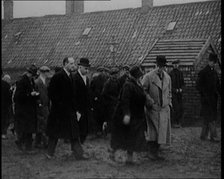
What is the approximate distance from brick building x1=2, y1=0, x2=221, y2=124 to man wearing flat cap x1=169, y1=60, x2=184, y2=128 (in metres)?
8.74

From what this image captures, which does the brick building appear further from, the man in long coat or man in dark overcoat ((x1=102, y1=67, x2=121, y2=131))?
the man in long coat

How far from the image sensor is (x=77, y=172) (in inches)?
285

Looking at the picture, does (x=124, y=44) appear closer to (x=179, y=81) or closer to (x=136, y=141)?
(x=179, y=81)

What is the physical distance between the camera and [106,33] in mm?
29125

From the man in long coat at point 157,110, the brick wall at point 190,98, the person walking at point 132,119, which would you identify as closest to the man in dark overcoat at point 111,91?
the man in long coat at point 157,110

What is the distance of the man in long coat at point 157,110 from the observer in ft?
27.6

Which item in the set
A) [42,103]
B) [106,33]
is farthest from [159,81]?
[106,33]

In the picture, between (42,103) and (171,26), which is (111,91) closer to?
(42,103)

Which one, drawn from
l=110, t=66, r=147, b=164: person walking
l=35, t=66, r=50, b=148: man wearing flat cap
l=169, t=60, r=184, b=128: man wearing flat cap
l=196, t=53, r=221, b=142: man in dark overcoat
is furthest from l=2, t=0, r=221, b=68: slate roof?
l=110, t=66, r=147, b=164: person walking

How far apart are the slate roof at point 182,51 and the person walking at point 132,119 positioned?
7.34 m

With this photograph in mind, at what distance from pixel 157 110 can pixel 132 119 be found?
0.66m

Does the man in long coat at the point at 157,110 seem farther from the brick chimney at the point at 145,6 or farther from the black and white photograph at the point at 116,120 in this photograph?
the brick chimney at the point at 145,6

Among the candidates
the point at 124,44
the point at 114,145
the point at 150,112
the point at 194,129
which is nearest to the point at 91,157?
the point at 114,145

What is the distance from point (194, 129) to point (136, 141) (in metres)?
6.02
